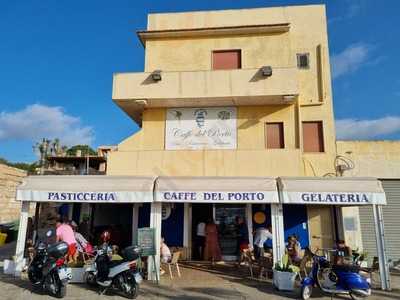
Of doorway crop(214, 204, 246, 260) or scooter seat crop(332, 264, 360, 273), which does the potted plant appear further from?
doorway crop(214, 204, 246, 260)

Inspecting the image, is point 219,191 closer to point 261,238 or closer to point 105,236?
point 261,238

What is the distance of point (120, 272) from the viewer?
29.8ft

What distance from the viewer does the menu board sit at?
1059cm

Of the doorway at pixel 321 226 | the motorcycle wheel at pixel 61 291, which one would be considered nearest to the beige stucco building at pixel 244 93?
the doorway at pixel 321 226

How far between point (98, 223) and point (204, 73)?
9.05 metres

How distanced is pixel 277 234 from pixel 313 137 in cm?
637

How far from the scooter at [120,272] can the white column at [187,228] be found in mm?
5521

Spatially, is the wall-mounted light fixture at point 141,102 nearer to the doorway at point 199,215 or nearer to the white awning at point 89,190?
the white awning at point 89,190

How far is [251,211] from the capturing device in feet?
48.8

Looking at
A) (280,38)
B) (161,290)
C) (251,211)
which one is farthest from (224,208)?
(280,38)

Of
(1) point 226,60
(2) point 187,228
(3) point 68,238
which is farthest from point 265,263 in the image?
(1) point 226,60

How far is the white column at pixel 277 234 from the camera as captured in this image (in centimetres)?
1096

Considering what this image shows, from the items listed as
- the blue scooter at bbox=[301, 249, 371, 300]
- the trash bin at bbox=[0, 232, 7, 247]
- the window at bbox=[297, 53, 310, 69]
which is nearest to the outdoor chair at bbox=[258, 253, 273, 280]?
the blue scooter at bbox=[301, 249, 371, 300]

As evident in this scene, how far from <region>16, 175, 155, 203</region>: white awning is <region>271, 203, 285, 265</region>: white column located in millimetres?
4242
